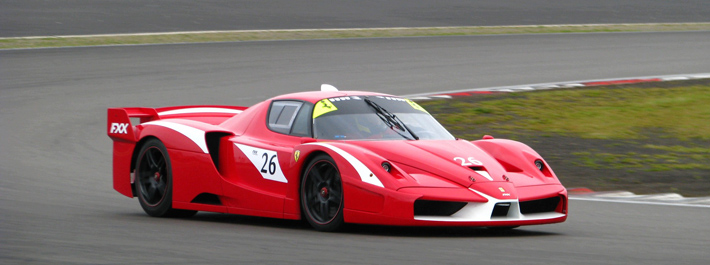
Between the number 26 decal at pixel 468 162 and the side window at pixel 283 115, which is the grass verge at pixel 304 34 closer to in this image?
the side window at pixel 283 115

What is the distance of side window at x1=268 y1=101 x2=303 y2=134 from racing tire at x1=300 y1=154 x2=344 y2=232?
660 mm

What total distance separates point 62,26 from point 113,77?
6.97 m

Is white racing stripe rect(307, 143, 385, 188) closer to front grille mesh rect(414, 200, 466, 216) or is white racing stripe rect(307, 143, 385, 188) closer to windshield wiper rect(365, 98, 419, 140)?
front grille mesh rect(414, 200, 466, 216)

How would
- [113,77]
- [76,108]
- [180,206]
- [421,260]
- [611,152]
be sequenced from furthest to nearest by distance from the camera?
[113,77]
[76,108]
[611,152]
[180,206]
[421,260]

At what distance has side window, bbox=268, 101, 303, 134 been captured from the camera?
306 inches

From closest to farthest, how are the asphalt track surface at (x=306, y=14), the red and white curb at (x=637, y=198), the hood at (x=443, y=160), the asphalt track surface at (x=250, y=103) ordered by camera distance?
the asphalt track surface at (x=250, y=103)
the hood at (x=443, y=160)
the red and white curb at (x=637, y=198)
the asphalt track surface at (x=306, y=14)

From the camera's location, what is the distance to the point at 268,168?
24.7 feet

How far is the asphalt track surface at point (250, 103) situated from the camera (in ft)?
19.9

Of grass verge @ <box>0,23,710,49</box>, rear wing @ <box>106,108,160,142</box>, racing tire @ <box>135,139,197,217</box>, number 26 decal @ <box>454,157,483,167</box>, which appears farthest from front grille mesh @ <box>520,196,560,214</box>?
grass verge @ <box>0,23,710,49</box>

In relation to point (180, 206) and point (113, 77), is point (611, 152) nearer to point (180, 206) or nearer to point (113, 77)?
point (180, 206)

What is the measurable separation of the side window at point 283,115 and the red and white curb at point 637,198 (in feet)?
9.74

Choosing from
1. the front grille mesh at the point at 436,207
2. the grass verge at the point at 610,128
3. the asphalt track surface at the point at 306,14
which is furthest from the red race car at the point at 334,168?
the asphalt track surface at the point at 306,14

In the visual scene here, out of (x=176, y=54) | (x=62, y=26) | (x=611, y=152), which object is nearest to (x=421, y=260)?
(x=611, y=152)

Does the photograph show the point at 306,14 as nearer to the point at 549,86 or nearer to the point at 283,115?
the point at 549,86
